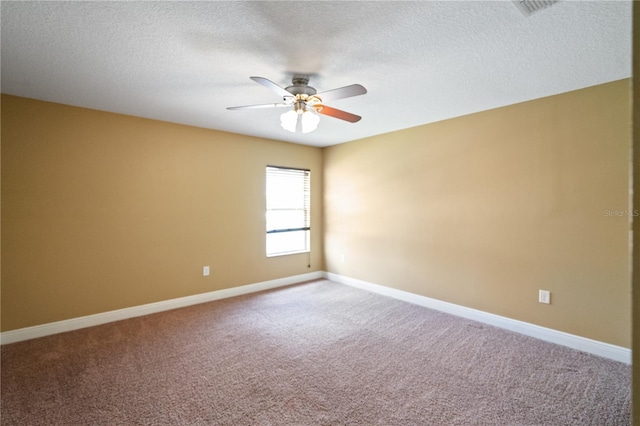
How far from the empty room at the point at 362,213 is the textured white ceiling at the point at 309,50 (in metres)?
0.02

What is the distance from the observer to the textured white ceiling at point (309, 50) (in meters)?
1.68

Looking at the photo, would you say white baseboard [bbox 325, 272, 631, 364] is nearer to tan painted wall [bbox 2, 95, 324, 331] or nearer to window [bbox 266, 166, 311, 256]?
window [bbox 266, 166, 311, 256]

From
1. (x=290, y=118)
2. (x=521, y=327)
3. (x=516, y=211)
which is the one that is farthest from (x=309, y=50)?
(x=521, y=327)

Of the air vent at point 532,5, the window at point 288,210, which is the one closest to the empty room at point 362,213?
the air vent at point 532,5

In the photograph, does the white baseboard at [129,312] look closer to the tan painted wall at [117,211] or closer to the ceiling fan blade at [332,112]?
the tan painted wall at [117,211]

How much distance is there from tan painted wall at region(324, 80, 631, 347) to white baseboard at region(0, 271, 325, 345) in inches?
65.7

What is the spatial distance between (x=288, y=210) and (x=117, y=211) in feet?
7.88

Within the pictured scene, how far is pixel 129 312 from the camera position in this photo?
11.4 feet

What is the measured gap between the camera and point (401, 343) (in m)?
2.89

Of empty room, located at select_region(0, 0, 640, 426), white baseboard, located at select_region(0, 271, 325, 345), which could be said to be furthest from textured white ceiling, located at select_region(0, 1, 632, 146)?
white baseboard, located at select_region(0, 271, 325, 345)

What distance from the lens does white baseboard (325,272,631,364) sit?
8.52 ft

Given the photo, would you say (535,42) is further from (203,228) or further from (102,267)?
(102,267)

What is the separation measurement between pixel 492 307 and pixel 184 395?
10.4 ft

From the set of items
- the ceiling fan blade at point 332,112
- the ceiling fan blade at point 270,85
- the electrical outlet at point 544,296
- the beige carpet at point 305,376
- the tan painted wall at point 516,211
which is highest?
the ceiling fan blade at point 270,85
